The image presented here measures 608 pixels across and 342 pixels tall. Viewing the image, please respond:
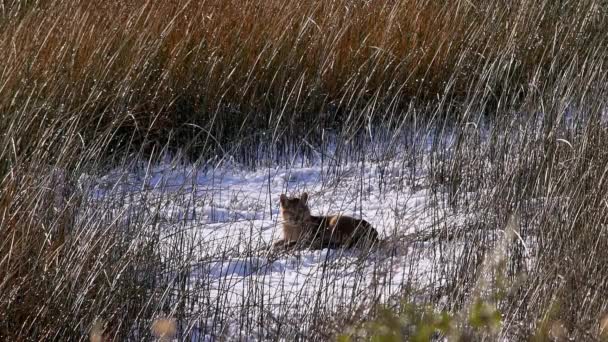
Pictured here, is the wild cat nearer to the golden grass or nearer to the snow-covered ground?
the snow-covered ground

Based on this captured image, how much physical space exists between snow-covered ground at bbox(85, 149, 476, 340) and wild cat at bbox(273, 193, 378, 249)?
62mm

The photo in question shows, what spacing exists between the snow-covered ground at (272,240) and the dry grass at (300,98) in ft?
0.45

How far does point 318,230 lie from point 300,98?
2.28 m

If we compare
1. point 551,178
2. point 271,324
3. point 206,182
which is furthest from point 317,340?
point 206,182

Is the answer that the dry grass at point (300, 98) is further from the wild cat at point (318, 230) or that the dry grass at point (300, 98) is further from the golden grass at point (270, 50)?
the wild cat at point (318, 230)

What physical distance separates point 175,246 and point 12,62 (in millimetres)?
2154

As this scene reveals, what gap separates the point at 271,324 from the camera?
3748mm

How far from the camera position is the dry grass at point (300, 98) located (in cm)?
409

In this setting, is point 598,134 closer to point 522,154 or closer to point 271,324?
point 522,154

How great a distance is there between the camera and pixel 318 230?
4.58m

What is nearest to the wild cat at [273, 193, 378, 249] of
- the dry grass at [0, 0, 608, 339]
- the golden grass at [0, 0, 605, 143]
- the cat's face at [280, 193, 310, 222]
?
the cat's face at [280, 193, 310, 222]

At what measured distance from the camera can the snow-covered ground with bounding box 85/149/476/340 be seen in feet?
12.2

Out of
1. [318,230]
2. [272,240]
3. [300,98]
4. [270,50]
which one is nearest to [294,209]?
[272,240]

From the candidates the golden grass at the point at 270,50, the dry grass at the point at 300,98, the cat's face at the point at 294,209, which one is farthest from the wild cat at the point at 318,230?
the golden grass at the point at 270,50
